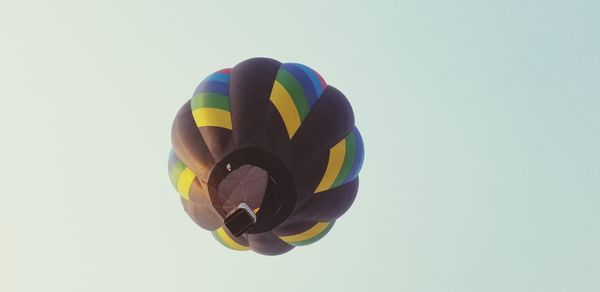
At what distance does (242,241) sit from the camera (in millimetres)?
9609

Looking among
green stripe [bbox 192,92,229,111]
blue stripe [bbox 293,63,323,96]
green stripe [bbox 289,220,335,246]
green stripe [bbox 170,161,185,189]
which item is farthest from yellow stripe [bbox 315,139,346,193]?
green stripe [bbox 170,161,185,189]

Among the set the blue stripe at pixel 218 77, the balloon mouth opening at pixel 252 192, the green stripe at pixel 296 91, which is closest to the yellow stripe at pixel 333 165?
the balloon mouth opening at pixel 252 192

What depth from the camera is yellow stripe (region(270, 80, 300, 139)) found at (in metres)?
8.38

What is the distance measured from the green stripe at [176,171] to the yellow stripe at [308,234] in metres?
2.12

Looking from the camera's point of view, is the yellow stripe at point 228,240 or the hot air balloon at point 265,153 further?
the yellow stripe at point 228,240

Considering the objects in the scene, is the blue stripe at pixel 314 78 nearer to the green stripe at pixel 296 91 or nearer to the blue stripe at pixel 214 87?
the green stripe at pixel 296 91

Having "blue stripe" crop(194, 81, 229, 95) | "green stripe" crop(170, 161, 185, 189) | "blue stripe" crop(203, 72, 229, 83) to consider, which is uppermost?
"blue stripe" crop(203, 72, 229, 83)

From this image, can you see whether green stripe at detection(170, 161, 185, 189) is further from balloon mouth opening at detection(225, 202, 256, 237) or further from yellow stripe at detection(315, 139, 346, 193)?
yellow stripe at detection(315, 139, 346, 193)

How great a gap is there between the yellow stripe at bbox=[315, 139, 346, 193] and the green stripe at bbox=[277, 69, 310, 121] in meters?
0.79

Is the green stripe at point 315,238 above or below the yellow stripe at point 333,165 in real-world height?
below

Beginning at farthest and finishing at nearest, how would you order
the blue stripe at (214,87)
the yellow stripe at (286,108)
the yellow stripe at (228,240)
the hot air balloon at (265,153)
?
the yellow stripe at (228,240)
the blue stripe at (214,87)
the yellow stripe at (286,108)
the hot air balloon at (265,153)

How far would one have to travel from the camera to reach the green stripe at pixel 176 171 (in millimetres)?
9072

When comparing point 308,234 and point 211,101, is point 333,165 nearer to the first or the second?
point 308,234

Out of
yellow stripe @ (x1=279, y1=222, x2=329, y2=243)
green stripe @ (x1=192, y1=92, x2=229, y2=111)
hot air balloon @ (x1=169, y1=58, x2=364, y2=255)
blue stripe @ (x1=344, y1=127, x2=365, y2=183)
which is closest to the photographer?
hot air balloon @ (x1=169, y1=58, x2=364, y2=255)
